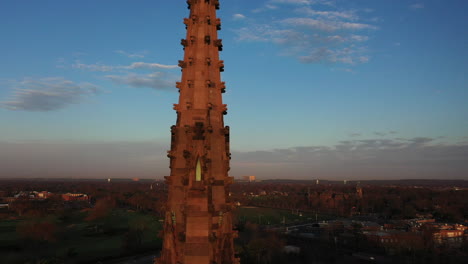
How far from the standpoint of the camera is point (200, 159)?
268 inches

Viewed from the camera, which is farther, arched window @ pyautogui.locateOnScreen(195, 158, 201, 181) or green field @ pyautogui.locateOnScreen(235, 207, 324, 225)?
green field @ pyautogui.locateOnScreen(235, 207, 324, 225)

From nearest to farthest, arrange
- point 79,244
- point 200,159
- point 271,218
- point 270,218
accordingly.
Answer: point 200,159, point 79,244, point 270,218, point 271,218

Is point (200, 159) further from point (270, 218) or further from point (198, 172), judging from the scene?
point (270, 218)

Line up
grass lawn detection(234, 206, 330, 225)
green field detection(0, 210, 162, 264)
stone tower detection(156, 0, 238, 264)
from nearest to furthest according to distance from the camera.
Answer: stone tower detection(156, 0, 238, 264), green field detection(0, 210, 162, 264), grass lawn detection(234, 206, 330, 225)

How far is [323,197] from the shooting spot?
7382 inches

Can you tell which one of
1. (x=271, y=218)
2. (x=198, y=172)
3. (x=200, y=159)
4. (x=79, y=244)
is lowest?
(x=271, y=218)

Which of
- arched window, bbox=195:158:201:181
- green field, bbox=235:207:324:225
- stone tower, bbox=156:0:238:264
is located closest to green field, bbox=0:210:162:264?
green field, bbox=235:207:324:225

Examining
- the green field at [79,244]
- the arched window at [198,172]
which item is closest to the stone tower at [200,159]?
the arched window at [198,172]

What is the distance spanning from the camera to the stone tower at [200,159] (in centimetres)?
668

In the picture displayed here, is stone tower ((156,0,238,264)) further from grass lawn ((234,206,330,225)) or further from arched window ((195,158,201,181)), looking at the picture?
grass lawn ((234,206,330,225))

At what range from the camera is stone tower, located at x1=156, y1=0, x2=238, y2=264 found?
668 cm

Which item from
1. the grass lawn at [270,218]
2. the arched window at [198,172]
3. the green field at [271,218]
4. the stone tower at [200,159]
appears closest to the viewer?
the stone tower at [200,159]

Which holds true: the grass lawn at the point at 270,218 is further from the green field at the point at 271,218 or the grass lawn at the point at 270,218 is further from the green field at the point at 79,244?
the green field at the point at 79,244

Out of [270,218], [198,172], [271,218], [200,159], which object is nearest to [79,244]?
[270,218]
